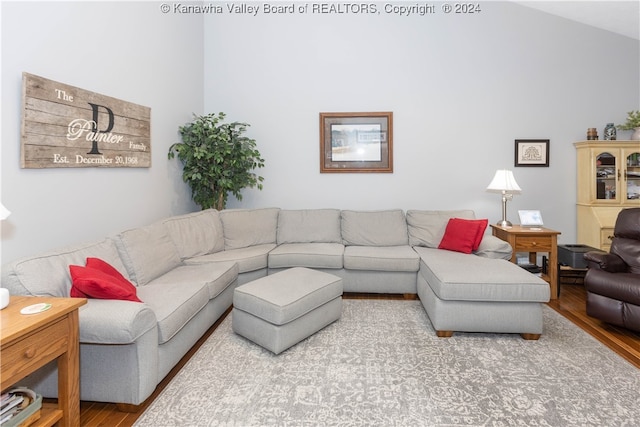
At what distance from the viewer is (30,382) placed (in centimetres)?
183

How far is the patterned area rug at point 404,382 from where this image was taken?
5.87ft

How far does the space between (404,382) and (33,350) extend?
6.00ft

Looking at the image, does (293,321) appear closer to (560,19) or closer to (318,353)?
(318,353)

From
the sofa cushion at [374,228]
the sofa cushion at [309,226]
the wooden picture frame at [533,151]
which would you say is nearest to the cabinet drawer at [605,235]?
the wooden picture frame at [533,151]

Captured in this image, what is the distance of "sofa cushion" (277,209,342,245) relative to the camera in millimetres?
4156

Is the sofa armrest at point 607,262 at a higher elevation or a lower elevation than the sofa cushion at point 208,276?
higher

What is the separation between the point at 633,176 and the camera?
403 cm

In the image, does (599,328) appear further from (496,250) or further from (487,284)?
(487,284)

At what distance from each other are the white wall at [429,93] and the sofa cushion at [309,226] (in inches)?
14.2

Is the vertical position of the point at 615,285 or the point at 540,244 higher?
the point at 540,244

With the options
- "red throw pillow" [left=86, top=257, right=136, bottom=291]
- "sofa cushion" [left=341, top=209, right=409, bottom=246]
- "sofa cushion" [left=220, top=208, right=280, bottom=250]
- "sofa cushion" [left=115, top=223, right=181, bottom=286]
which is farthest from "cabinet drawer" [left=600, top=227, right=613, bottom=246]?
"red throw pillow" [left=86, top=257, right=136, bottom=291]

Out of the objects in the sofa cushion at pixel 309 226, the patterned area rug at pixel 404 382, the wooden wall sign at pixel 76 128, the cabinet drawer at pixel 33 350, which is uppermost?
the wooden wall sign at pixel 76 128

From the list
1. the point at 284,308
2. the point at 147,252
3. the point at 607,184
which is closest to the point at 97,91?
the point at 147,252

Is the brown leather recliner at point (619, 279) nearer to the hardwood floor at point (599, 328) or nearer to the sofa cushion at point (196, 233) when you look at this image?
the hardwood floor at point (599, 328)
